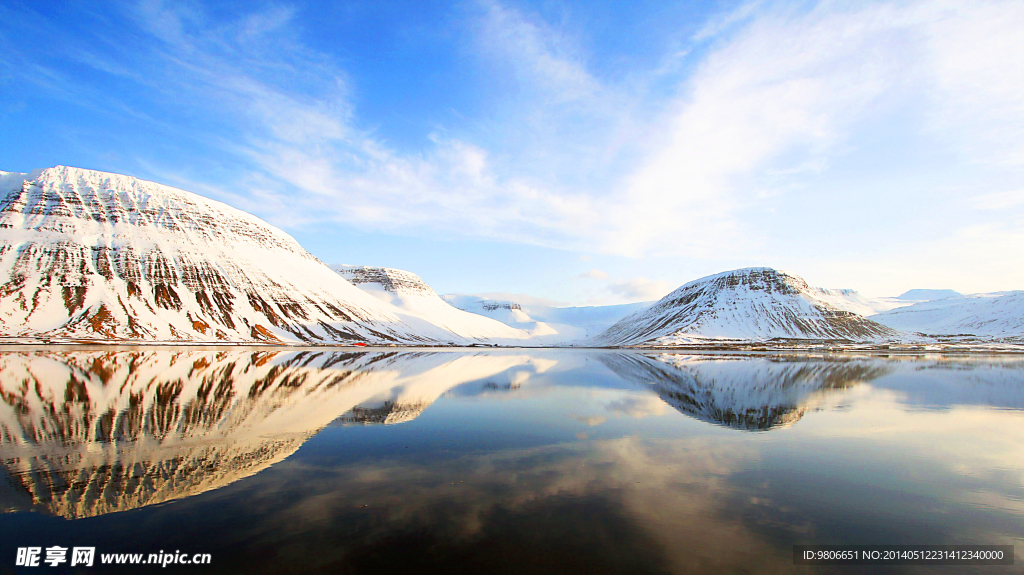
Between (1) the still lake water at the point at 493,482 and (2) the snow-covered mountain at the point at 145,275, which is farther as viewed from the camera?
(2) the snow-covered mountain at the point at 145,275

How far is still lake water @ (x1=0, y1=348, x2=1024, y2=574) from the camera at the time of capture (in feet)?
29.3

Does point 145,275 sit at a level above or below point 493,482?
above

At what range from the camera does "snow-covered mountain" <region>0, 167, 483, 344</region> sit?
116062 mm

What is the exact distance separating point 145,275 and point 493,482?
571ft

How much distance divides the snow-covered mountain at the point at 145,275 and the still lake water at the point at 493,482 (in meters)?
118

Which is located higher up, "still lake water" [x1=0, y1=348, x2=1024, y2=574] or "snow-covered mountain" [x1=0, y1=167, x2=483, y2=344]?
"snow-covered mountain" [x1=0, y1=167, x2=483, y2=344]

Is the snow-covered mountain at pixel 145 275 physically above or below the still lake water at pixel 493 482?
above

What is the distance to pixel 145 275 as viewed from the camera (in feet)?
465

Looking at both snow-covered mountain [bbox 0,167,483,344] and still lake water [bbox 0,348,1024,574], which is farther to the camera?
snow-covered mountain [bbox 0,167,483,344]

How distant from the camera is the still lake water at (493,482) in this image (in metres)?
8.94

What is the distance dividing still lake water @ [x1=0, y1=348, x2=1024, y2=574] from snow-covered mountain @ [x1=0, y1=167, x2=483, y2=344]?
4639 inches

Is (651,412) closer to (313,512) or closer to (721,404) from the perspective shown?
(721,404)

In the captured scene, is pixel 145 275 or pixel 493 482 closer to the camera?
pixel 493 482

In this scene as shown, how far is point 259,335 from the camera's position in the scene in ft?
459
